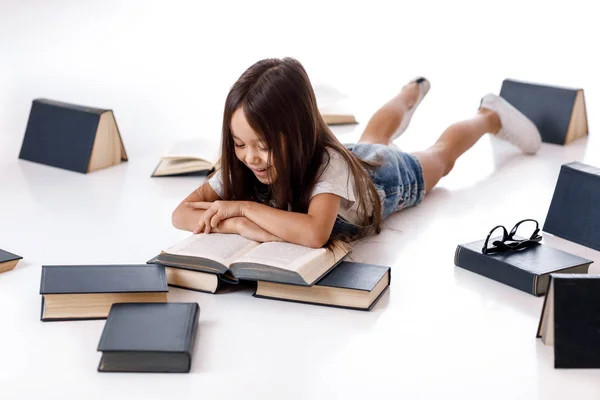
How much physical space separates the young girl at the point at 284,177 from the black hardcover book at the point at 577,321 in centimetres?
81

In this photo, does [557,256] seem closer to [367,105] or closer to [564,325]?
[564,325]

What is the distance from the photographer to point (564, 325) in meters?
2.30

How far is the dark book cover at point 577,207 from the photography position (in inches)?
122

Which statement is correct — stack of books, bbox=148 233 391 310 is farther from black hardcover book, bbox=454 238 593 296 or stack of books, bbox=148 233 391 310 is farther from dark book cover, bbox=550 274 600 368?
dark book cover, bbox=550 274 600 368

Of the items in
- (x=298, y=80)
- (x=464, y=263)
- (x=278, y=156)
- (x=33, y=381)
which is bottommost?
(x=33, y=381)

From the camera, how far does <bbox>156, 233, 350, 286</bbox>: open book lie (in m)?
2.62

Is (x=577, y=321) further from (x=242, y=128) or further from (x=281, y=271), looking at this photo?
(x=242, y=128)

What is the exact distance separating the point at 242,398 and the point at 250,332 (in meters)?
0.35

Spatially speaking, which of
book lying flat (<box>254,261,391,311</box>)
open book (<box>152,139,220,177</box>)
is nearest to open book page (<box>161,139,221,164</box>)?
open book (<box>152,139,220,177</box>)

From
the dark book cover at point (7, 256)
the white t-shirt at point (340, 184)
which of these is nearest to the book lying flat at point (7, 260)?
the dark book cover at point (7, 256)

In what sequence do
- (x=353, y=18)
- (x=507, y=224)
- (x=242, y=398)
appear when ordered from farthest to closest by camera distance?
(x=353, y=18)
(x=507, y=224)
(x=242, y=398)

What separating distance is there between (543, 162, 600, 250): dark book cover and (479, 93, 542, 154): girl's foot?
3.29 ft

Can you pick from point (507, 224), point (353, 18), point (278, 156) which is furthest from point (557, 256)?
point (353, 18)

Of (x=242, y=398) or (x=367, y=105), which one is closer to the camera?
(x=242, y=398)
